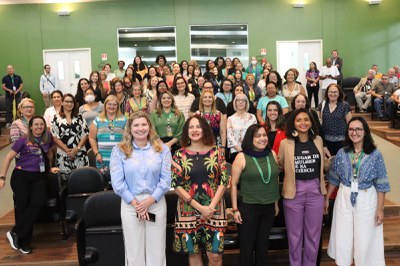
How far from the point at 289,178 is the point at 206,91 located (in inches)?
78.8

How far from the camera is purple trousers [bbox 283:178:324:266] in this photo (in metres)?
3.32

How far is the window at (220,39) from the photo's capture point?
12602 mm

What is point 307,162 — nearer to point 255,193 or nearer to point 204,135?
point 255,193

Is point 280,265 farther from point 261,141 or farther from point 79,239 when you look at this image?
point 79,239

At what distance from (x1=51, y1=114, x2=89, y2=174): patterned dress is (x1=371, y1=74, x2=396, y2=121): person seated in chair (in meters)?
7.20

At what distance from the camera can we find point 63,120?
15.4 ft

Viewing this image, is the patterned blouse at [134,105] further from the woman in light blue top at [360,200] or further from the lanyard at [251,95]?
the woman in light blue top at [360,200]

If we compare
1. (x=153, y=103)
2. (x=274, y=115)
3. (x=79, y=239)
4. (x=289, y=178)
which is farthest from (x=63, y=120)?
(x=289, y=178)

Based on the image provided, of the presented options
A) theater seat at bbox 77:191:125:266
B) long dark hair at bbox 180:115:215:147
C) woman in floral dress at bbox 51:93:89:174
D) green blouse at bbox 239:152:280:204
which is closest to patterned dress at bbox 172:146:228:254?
long dark hair at bbox 180:115:215:147

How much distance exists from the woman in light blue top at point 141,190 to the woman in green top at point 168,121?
1.77 metres

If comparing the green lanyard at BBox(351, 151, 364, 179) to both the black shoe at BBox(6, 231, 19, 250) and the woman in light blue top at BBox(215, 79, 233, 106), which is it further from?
the black shoe at BBox(6, 231, 19, 250)

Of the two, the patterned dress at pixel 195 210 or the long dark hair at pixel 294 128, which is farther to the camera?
the long dark hair at pixel 294 128

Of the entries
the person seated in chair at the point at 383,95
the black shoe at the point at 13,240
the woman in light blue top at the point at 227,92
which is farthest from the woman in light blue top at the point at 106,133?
the person seated in chair at the point at 383,95

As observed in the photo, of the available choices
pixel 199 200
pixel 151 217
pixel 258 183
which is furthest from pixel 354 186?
pixel 151 217
